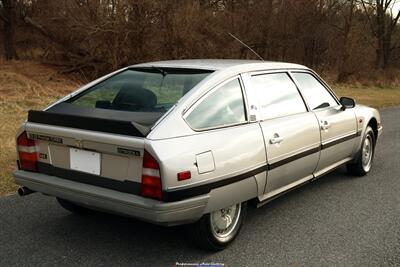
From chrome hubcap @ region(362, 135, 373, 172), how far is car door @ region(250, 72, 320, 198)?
1669 millimetres

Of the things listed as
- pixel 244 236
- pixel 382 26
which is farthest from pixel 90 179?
pixel 382 26

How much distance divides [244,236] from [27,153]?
1.99 m

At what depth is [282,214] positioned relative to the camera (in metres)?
4.68

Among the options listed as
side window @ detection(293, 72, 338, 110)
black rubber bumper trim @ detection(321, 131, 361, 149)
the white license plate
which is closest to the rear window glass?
the white license plate

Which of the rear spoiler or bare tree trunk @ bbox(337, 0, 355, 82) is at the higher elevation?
the rear spoiler

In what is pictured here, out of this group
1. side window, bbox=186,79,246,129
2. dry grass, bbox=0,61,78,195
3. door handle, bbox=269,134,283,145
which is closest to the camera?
side window, bbox=186,79,246,129

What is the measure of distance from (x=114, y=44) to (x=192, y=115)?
13527 mm

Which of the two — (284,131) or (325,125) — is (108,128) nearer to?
(284,131)

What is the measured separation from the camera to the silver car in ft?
10.7

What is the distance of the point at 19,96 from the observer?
41.1 feet

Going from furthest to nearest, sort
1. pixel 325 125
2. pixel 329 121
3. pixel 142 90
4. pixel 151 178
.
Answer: pixel 329 121 → pixel 325 125 → pixel 142 90 → pixel 151 178

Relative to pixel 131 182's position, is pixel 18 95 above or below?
below

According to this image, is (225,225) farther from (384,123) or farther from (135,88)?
(384,123)

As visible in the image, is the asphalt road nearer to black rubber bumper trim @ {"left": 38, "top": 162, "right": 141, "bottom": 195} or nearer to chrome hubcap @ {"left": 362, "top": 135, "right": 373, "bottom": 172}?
black rubber bumper trim @ {"left": 38, "top": 162, "right": 141, "bottom": 195}
